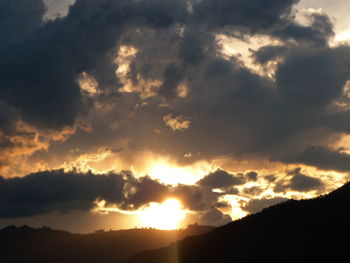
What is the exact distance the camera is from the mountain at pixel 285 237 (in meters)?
95.1

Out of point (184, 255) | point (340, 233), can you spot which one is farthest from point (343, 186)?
point (184, 255)

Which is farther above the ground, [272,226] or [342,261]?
[272,226]

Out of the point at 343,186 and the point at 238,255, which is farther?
the point at 343,186

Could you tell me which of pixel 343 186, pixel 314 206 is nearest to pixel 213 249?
pixel 314 206

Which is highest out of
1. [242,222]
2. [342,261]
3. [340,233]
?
[242,222]

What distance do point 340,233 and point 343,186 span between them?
33.2 metres

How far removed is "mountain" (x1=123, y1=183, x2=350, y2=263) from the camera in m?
95.1

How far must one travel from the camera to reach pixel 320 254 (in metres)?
91.4

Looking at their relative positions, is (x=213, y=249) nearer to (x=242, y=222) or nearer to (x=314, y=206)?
(x=242, y=222)

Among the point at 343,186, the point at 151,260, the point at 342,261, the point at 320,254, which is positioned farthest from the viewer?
the point at 151,260

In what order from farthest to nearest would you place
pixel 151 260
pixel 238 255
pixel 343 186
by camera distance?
pixel 151 260
pixel 343 186
pixel 238 255

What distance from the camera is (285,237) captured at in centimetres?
10956

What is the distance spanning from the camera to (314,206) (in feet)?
Answer: 389

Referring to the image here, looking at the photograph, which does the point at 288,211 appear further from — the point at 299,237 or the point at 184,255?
the point at 184,255
